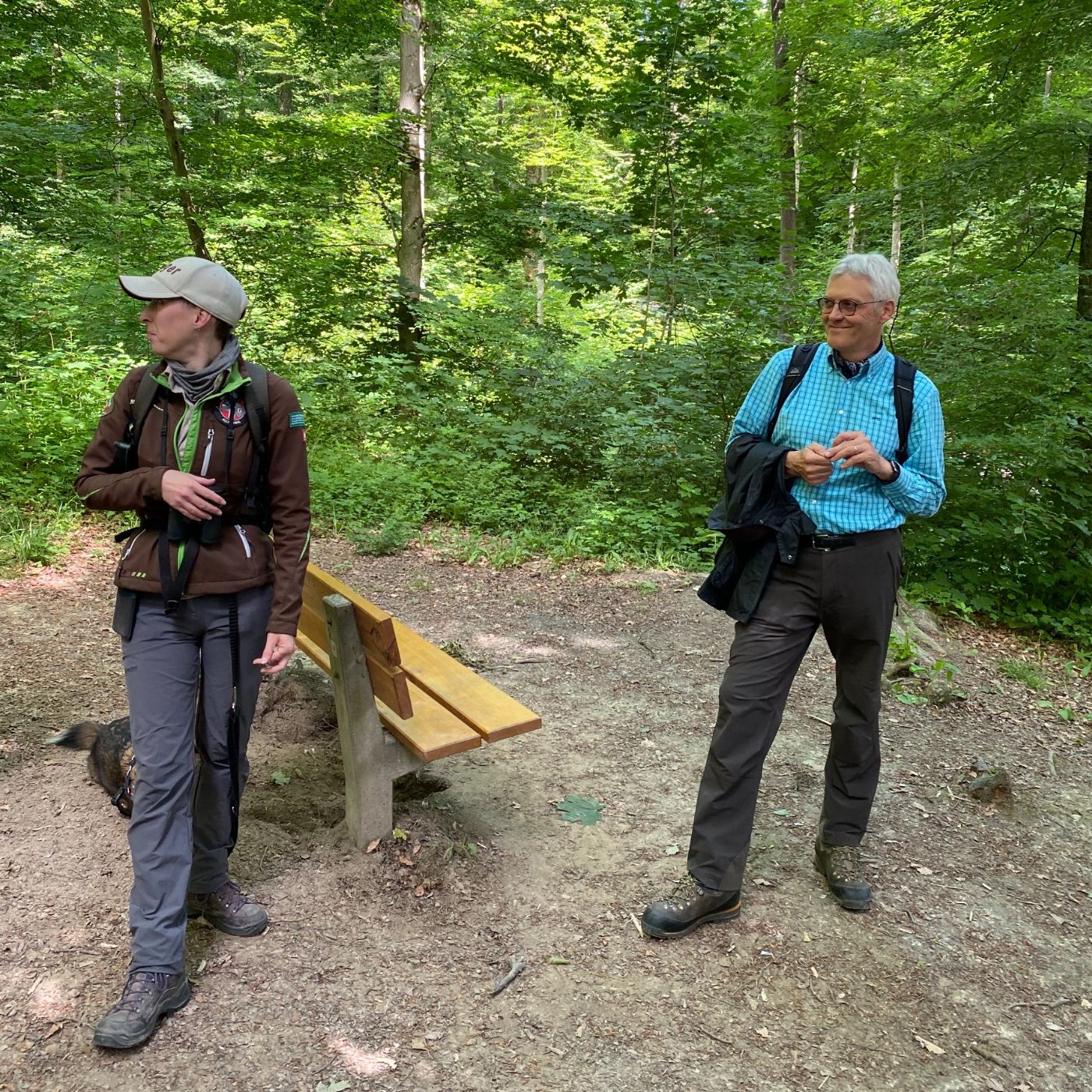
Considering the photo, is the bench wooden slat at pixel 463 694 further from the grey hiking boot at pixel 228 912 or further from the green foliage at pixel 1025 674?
the green foliage at pixel 1025 674

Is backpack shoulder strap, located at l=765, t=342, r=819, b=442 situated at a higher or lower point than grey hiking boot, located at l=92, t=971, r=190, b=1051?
higher

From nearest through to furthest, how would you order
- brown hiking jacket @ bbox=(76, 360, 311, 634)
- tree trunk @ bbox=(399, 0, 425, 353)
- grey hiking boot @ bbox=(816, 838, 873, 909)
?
1. brown hiking jacket @ bbox=(76, 360, 311, 634)
2. grey hiking boot @ bbox=(816, 838, 873, 909)
3. tree trunk @ bbox=(399, 0, 425, 353)

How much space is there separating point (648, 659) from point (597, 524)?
2507 mm

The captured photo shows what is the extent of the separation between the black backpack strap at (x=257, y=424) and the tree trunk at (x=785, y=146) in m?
8.64

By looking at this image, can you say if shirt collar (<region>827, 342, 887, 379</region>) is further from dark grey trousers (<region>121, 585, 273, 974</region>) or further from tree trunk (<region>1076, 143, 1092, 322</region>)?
tree trunk (<region>1076, 143, 1092, 322</region>)

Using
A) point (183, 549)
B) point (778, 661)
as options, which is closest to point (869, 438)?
point (778, 661)

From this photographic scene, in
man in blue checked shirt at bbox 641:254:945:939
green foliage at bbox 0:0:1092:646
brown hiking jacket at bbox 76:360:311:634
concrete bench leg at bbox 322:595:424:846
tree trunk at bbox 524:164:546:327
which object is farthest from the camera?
tree trunk at bbox 524:164:546:327

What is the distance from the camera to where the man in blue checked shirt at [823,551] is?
2682 millimetres

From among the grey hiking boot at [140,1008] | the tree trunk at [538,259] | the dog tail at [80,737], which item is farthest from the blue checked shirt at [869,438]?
the tree trunk at [538,259]

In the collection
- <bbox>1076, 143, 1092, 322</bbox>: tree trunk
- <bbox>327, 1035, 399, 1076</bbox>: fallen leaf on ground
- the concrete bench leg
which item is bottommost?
<bbox>327, 1035, 399, 1076</bbox>: fallen leaf on ground

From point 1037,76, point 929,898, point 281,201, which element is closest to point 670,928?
point 929,898

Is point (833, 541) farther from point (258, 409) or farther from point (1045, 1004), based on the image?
point (258, 409)

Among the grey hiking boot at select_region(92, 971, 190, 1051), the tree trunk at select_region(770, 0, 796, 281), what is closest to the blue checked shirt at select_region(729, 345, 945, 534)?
the grey hiking boot at select_region(92, 971, 190, 1051)

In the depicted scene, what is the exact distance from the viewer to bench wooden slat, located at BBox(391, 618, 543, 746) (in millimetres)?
2955
